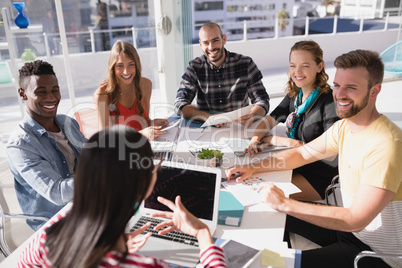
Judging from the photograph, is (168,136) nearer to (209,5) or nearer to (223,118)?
(223,118)

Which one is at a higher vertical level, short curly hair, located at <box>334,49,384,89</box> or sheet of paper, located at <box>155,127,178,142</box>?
short curly hair, located at <box>334,49,384,89</box>

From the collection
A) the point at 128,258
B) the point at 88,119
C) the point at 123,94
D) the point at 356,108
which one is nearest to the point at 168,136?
the point at 123,94

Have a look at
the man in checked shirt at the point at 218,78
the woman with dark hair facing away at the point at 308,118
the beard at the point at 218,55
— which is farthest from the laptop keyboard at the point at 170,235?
the beard at the point at 218,55

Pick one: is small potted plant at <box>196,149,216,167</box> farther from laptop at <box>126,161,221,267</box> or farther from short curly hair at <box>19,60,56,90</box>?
short curly hair at <box>19,60,56,90</box>

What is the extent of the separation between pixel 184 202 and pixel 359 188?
27.3 inches

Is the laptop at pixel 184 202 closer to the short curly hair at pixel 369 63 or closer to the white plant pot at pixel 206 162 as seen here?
the white plant pot at pixel 206 162

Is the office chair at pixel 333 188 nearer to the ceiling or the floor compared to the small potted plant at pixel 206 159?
nearer to the floor

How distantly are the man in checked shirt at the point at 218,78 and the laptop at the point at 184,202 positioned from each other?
153cm

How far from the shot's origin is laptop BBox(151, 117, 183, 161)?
1.88m

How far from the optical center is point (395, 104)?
507 centimetres

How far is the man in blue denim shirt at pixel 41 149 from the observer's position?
1.51 meters

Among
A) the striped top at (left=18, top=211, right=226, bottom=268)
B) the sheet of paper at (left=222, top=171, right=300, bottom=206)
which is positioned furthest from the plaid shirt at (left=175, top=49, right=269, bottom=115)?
the striped top at (left=18, top=211, right=226, bottom=268)

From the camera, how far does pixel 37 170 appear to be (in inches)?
59.5

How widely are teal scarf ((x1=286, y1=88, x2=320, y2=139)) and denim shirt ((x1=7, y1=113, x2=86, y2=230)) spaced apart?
1363mm
